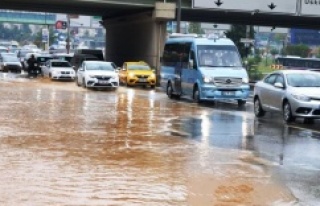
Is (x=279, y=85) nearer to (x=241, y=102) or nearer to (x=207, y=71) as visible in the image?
(x=207, y=71)

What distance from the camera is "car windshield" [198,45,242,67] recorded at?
24.3 metres

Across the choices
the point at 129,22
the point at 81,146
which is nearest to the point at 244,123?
the point at 81,146

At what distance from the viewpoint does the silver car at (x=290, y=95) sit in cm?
1692

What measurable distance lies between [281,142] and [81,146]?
4397 millimetres

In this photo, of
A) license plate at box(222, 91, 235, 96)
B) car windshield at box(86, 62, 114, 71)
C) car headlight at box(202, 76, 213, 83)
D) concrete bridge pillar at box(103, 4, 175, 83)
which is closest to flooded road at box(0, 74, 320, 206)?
license plate at box(222, 91, 235, 96)

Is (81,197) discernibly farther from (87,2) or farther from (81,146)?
(87,2)

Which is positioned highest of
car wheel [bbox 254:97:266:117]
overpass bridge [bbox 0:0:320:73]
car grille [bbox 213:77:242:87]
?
overpass bridge [bbox 0:0:320:73]

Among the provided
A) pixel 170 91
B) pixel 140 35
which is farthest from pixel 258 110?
pixel 140 35

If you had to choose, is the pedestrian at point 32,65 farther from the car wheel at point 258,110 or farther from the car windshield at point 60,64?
the car wheel at point 258,110

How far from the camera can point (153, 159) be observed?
10.8 meters

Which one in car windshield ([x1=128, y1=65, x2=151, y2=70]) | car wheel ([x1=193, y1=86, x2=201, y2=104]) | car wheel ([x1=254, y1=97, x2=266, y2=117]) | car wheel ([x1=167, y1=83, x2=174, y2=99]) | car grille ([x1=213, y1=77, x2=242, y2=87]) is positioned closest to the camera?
car wheel ([x1=254, y1=97, x2=266, y2=117])

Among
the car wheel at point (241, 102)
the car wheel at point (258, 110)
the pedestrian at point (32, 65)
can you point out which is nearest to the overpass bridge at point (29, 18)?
the pedestrian at point (32, 65)

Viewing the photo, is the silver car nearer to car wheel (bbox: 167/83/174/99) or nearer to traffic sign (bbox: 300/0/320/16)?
car wheel (bbox: 167/83/174/99)

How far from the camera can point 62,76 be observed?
130 ft
